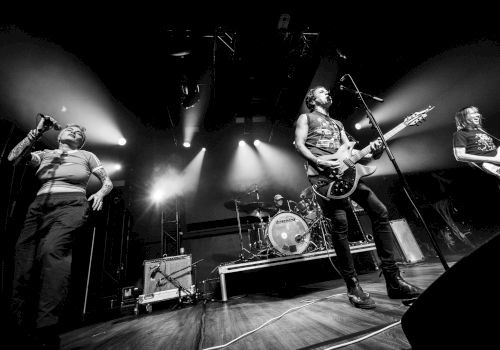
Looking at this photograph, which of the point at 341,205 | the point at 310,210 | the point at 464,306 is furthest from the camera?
the point at 310,210

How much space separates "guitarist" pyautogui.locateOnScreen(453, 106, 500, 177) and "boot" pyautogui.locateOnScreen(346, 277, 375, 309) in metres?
3.49

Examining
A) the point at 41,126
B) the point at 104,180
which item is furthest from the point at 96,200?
the point at 41,126

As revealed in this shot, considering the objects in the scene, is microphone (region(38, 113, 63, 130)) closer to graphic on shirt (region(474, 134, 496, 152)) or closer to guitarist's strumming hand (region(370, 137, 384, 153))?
guitarist's strumming hand (region(370, 137, 384, 153))

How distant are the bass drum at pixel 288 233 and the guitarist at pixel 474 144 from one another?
3.00 metres

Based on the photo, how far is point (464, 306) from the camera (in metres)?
0.40

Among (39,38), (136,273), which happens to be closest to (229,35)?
(39,38)

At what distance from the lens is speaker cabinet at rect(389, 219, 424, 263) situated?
4484 mm

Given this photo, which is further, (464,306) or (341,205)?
(341,205)

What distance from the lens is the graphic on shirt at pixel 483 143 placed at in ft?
12.0

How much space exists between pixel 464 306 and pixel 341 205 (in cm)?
182

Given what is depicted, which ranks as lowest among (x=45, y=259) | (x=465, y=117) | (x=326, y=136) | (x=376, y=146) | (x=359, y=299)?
(x=359, y=299)

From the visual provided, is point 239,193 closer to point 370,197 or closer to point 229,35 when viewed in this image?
point 229,35

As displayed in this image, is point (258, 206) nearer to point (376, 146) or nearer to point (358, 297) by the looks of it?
point (376, 146)

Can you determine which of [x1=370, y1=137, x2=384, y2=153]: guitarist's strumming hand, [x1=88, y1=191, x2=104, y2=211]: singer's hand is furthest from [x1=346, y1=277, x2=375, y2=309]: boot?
[x1=88, y1=191, x2=104, y2=211]: singer's hand
